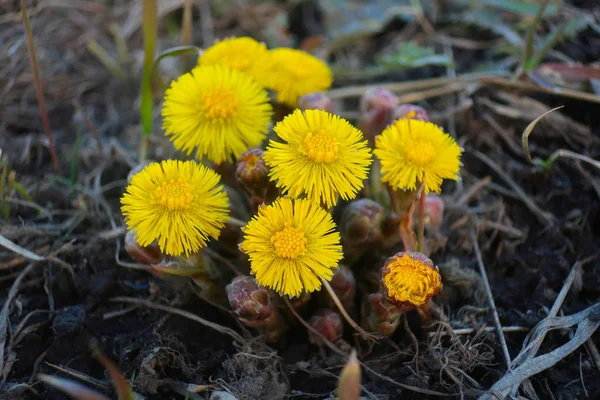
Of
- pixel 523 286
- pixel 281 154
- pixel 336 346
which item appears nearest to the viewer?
pixel 281 154

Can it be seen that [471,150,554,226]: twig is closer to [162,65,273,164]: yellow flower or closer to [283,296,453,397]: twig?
[283,296,453,397]: twig

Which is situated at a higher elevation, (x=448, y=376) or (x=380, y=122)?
(x=380, y=122)

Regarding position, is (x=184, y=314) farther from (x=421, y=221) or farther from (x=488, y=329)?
(x=488, y=329)

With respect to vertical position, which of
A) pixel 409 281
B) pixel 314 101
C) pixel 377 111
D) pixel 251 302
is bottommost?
pixel 251 302

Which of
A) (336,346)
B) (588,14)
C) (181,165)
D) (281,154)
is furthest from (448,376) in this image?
(588,14)

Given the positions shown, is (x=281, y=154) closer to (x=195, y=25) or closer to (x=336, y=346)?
(x=336, y=346)

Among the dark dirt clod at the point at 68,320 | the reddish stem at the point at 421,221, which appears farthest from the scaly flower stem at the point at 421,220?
the dark dirt clod at the point at 68,320

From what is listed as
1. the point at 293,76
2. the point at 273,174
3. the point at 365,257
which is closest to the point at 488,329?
the point at 365,257
